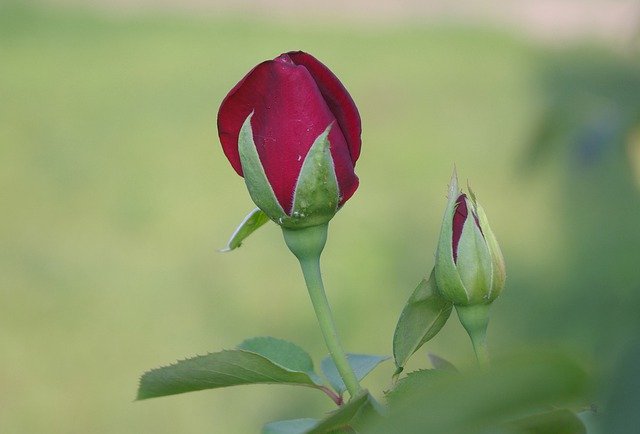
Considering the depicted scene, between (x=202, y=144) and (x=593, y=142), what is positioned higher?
(x=202, y=144)

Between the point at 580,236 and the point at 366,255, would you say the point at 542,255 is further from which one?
the point at 366,255

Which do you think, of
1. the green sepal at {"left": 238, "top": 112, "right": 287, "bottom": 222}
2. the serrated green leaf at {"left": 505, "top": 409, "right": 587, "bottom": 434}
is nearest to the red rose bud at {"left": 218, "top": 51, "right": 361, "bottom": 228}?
the green sepal at {"left": 238, "top": 112, "right": 287, "bottom": 222}

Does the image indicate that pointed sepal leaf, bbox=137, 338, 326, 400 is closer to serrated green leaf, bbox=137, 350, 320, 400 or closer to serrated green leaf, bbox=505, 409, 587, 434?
serrated green leaf, bbox=137, 350, 320, 400

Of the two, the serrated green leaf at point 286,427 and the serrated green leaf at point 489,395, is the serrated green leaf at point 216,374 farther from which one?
the serrated green leaf at point 489,395

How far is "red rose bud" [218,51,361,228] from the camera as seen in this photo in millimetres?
371

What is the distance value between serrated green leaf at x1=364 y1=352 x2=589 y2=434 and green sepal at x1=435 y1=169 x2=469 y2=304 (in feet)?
0.59

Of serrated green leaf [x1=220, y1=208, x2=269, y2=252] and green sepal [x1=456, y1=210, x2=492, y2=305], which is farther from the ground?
serrated green leaf [x1=220, y1=208, x2=269, y2=252]

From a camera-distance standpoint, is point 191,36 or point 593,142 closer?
point 593,142

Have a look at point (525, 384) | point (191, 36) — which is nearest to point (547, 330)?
point (525, 384)

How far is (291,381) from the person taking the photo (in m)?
0.38

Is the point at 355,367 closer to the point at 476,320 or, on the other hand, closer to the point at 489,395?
the point at 476,320

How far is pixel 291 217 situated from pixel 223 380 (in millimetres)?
68

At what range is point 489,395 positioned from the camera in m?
0.19

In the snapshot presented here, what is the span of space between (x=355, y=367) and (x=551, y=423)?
0.59ft
